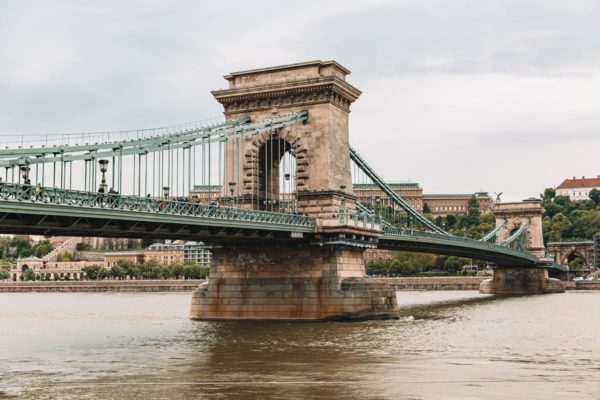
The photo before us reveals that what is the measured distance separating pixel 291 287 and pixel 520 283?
66.7 m

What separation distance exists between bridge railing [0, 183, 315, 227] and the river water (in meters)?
5.55

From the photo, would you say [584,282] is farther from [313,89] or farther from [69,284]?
[69,284]

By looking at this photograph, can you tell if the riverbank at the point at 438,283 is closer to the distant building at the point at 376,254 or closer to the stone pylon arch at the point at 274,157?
the distant building at the point at 376,254

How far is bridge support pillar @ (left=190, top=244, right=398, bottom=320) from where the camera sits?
47531 mm

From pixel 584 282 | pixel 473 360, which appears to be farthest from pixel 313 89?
pixel 584 282

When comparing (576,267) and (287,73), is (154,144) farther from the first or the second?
(576,267)

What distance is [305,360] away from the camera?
1200 inches

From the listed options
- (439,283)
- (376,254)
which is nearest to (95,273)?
(376,254)

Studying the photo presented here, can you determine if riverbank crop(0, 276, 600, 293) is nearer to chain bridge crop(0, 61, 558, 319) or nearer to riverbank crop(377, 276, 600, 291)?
riverbank crop(377, 276, 600, 291)

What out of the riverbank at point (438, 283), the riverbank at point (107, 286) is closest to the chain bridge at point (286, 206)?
the riverbank at point (438, 283)

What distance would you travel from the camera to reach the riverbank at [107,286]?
153312 mm

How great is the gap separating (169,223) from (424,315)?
25076 mm

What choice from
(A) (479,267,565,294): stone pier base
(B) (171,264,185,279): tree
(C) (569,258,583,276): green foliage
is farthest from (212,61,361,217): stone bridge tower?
(B) (171,264,185,279): tree

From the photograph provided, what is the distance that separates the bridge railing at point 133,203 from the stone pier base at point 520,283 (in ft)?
212
